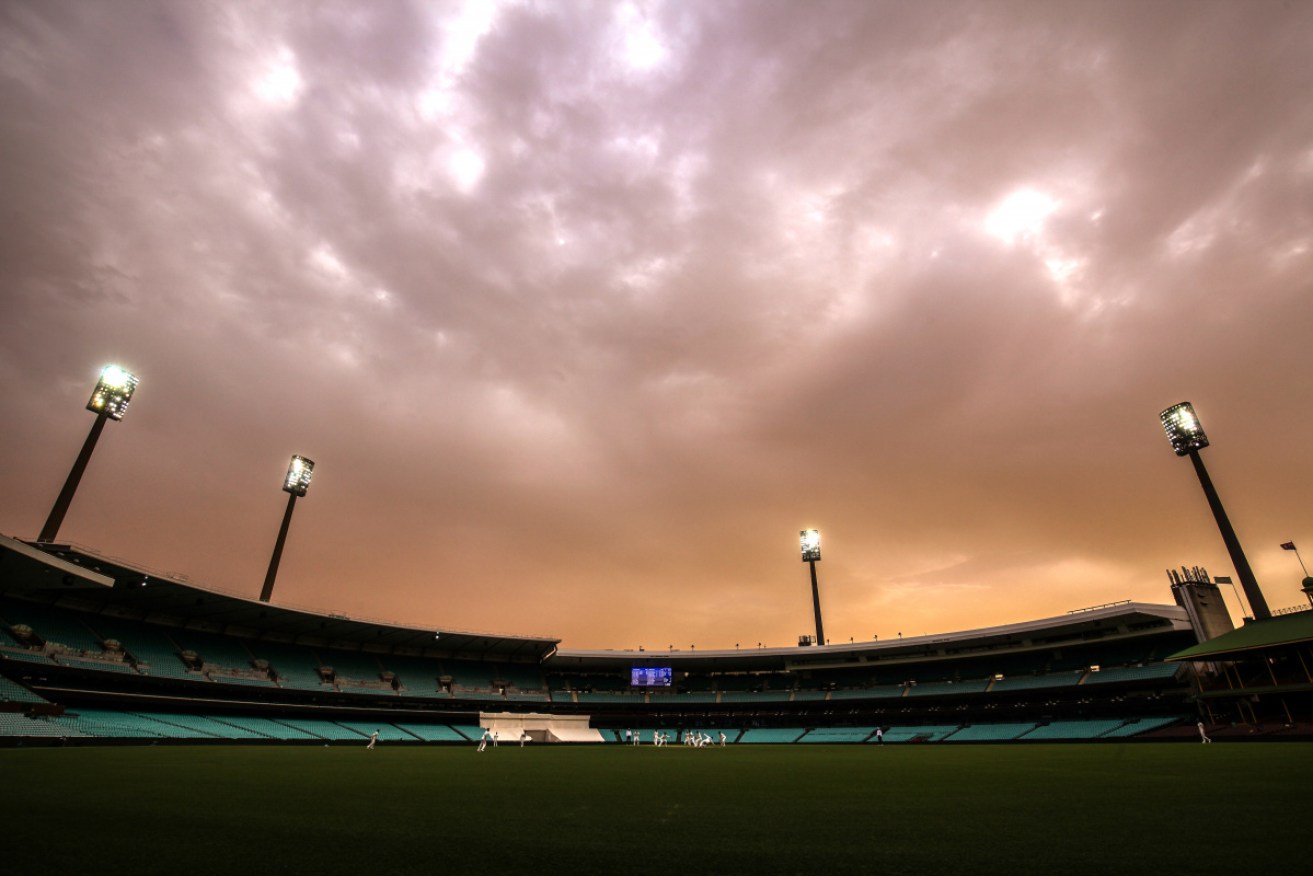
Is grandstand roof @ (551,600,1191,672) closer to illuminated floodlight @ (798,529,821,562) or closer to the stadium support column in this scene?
the stadium support column

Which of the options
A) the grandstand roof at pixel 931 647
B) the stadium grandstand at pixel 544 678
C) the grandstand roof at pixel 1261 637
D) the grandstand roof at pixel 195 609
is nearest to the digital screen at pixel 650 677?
the stadium grandstand at pixel 544 678

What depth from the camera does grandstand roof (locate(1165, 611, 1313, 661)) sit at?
101ft

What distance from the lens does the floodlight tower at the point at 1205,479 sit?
1556 inches

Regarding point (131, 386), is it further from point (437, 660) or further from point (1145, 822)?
point (1145, 822)

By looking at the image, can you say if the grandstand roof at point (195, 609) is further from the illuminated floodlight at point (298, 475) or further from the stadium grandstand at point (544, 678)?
the illuminated floodlight at point (298, 475)

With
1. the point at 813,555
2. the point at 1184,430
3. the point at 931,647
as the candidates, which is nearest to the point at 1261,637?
the point at 1184,430

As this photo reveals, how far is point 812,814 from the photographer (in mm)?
7355

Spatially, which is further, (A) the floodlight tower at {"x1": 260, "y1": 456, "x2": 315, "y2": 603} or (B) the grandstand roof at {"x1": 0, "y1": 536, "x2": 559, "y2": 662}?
(A) the floodlight tower at {"x1": 260, "y1": 456, "x2": 315, "y2": 603}

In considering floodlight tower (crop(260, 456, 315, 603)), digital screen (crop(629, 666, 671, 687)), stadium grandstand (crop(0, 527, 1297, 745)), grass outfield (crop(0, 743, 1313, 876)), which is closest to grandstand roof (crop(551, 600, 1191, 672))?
stadium grandstand (crop(0, 527, 1297, 745))

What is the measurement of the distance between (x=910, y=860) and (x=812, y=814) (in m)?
3.13

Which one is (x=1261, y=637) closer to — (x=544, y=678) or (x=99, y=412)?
(x=544, y=678)

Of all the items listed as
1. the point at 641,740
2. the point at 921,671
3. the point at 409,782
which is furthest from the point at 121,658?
the point at 921,671

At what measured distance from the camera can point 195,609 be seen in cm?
3947

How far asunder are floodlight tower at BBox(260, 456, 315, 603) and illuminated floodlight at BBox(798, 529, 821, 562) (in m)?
51.8
